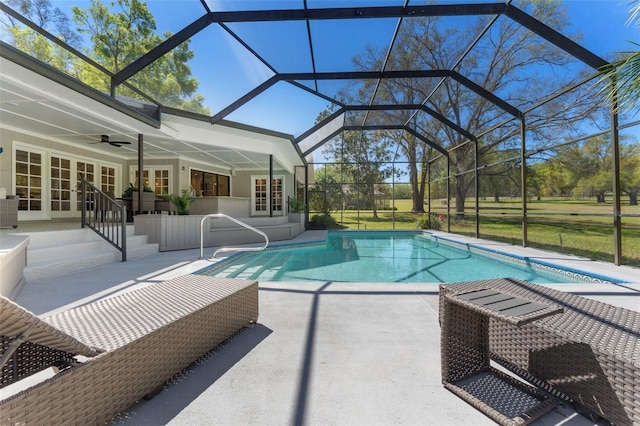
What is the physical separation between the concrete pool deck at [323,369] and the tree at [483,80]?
5.43m

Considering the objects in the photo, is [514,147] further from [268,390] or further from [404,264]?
[268,390]

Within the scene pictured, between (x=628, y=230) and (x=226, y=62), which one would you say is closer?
(x=226, y=62)

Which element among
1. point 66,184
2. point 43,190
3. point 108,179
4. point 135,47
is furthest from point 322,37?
point 108,179

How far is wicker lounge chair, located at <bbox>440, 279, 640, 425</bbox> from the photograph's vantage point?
51.1 inches

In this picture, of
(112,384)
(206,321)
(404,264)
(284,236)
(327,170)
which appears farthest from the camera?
(327,170)

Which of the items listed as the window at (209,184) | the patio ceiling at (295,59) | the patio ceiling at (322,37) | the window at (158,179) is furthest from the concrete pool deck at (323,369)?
the window at (209,184)

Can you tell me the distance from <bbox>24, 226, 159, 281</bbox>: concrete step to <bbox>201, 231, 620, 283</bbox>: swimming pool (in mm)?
1948

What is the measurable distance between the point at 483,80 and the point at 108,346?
924cm

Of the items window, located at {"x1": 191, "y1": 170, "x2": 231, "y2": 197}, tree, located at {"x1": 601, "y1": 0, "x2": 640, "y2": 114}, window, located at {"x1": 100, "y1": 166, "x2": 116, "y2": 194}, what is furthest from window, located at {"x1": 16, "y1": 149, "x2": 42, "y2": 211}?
tree, located at {"x1": 601, "y1": 0, "x2": 640, "y2": 114}

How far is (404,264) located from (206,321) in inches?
221

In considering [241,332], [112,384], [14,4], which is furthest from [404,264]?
[14,4]

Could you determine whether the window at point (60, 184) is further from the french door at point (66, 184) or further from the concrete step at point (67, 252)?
the concrete step at point (67, 252)

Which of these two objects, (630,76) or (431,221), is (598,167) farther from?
(630,76)

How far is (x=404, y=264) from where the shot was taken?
269 inches
